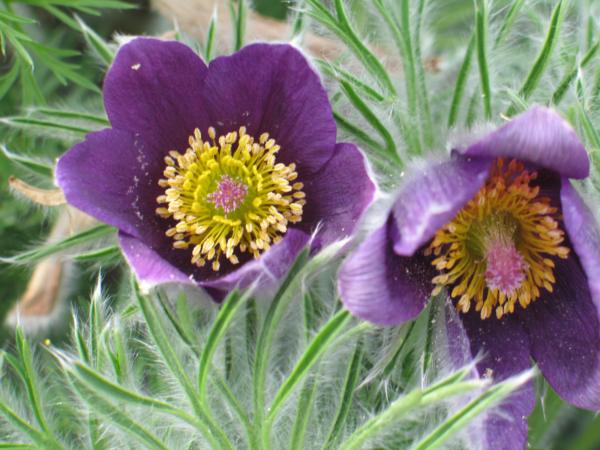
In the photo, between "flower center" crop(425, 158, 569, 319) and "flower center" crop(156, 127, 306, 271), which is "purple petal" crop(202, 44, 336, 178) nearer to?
"flower center" crop(156, 127, 306, 271)

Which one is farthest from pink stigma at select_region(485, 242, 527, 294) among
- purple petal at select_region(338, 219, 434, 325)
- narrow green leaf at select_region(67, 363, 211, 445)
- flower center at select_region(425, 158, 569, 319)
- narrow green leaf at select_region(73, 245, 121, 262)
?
narrow green leaf at select_region(73, 245, 121, 262)

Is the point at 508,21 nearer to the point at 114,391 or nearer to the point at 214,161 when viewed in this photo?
the point at 214,161

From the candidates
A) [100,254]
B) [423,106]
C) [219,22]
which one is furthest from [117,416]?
[219,22]

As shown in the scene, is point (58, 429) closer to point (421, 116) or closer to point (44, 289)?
point (44, 289)

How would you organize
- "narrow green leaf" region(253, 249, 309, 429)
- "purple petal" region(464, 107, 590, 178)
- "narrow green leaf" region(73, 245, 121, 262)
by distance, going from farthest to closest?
1. "narrow green leaf" region(73, 245, 121, 262)
2. "narrow green leaf" region(253, 249, 309, 429)
3. "purple petal" region(464, 107, 590, 178)

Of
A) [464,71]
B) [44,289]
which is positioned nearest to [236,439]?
[44,289]
